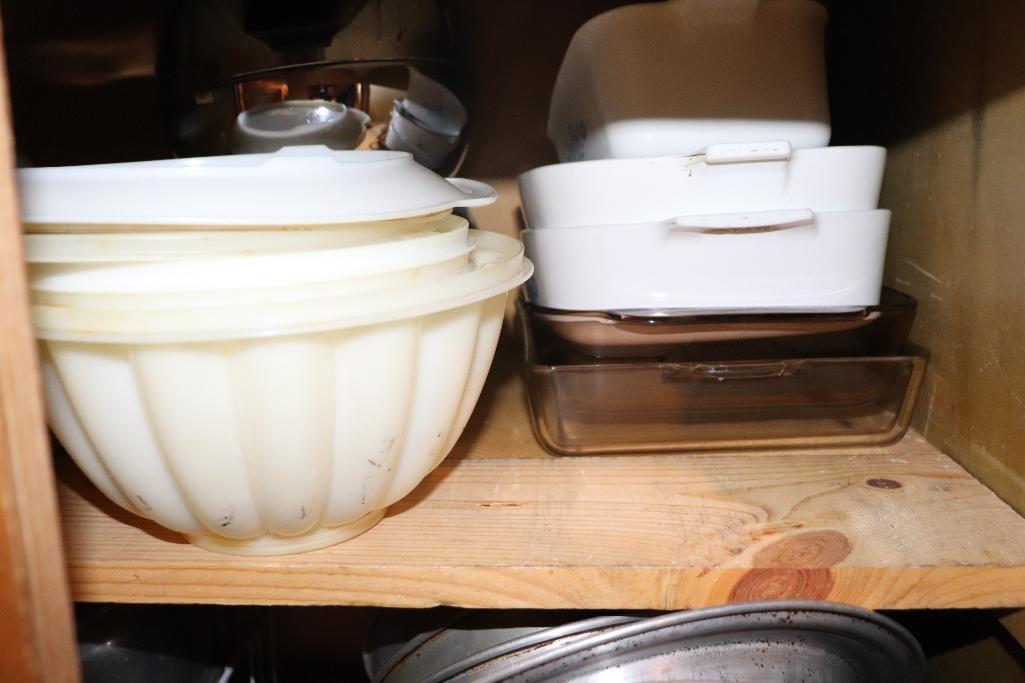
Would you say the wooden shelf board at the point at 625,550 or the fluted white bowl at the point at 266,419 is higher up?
the fluted white bowl at the point at 266,419

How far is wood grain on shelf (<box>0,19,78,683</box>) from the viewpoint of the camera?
22cm

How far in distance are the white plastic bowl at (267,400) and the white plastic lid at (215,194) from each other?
0.04m

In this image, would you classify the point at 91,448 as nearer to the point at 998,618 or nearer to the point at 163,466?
the point at 163,466

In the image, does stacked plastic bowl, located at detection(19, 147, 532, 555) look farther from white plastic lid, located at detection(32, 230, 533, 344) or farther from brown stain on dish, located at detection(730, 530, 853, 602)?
brown stain on dish, located at detection(730, 530, 853, 602)

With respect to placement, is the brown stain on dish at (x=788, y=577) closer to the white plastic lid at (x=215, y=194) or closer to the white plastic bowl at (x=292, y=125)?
the white plastic lid at (x=215, y=194)

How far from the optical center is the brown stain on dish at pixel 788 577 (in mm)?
364

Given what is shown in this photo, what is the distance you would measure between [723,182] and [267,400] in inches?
11.1

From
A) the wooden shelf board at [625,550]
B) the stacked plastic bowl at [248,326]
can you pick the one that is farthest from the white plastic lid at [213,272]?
the wooden shelf board at [625,550]

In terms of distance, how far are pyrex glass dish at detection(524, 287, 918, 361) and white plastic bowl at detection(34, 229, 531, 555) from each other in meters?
0.10

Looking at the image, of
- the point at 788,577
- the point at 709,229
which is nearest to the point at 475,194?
the point at 709,229

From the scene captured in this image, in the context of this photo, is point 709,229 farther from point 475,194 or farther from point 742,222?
point 475,194

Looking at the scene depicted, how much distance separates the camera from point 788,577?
0.36m

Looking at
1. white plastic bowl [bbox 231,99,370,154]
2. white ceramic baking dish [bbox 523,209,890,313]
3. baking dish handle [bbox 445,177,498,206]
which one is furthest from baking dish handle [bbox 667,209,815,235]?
white plastic bowl [bbox 231,99,370,154]

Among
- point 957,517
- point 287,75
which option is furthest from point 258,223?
point 957,517
